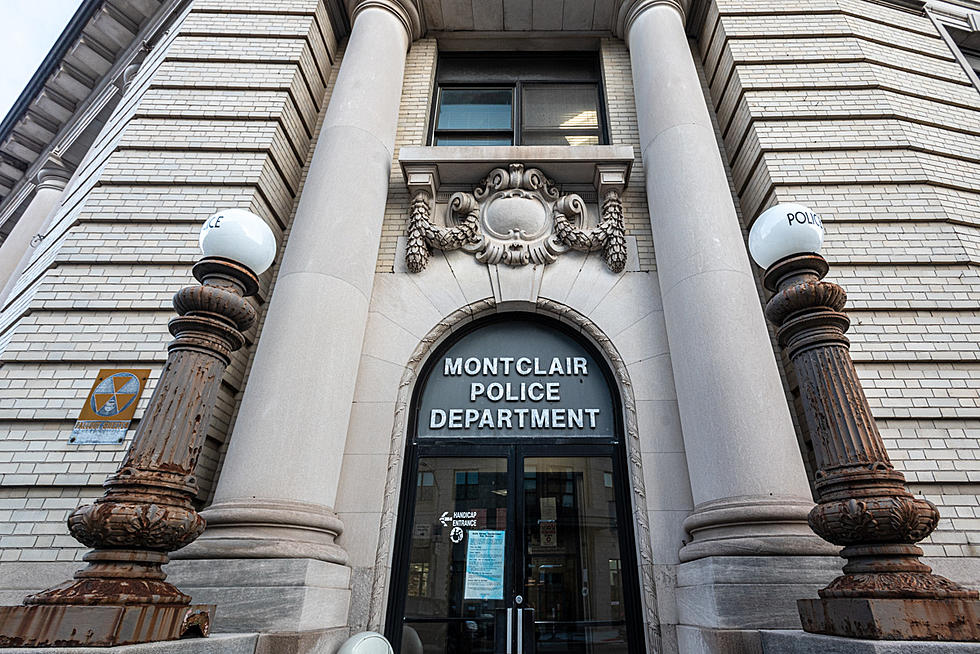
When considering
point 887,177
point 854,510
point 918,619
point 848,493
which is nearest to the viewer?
point 918,619

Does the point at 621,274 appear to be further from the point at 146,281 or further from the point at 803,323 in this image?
the point at 146,281

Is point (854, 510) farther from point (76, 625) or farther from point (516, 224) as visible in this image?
point (516, 224)

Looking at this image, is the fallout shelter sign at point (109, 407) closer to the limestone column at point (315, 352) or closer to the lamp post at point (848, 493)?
the limestone column at point (315, 352)

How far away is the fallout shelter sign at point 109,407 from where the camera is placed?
5.39 m

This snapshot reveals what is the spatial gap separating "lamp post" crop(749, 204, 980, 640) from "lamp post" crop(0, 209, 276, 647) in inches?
145

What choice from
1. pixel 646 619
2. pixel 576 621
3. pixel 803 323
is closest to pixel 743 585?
pixel 646 619

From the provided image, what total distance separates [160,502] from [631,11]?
9741 millimetres

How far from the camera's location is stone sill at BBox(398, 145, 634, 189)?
734 centimetres

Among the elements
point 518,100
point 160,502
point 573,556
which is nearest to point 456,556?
point 573,556

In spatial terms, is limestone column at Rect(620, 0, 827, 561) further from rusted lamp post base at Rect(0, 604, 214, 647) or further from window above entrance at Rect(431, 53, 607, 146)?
rusted lamp post base at Rect(0, 604, 214, 647)

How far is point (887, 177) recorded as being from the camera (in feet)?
22.0

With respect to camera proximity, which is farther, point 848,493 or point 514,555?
point 514,555

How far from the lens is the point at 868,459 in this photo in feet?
9.86

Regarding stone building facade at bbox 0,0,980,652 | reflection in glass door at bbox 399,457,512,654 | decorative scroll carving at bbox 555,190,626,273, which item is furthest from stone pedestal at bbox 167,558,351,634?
decorative scroll carving at bbox 555,190,626,273
